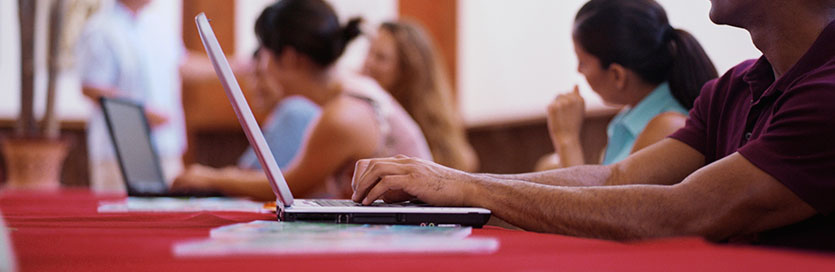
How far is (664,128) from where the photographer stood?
1.62 metres

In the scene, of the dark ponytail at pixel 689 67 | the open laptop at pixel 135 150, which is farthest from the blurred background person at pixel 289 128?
the dark ponytail at pixel 689 67

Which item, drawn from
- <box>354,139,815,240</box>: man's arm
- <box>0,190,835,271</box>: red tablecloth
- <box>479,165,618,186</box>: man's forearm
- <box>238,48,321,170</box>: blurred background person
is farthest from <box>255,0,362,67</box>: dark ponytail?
<box>0,190,835,271</box>: red tablecloth

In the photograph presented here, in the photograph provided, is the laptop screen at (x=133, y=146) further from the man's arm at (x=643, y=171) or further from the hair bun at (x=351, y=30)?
the man's arm at (x=643, y=171)

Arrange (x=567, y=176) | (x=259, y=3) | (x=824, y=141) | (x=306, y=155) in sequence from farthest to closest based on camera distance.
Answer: (x=259, y=3)
(x=306, y=155)
(x=567, y=176)
(x=824, y=141)

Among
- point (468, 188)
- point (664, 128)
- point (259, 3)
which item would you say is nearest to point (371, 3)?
point (259, 3)

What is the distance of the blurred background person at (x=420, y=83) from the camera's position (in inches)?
122

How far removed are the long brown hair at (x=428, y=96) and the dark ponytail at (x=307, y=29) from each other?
1.63 feet

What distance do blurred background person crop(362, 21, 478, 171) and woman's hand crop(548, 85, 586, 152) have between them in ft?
3.70

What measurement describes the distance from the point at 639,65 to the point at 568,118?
0.80 feet

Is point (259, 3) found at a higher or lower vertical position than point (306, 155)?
higher

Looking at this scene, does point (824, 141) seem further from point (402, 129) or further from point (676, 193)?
point (402, 129)

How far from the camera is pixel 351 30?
2662 millimetres

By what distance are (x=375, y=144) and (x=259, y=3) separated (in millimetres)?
2789

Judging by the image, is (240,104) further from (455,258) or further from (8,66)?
(8,66)
